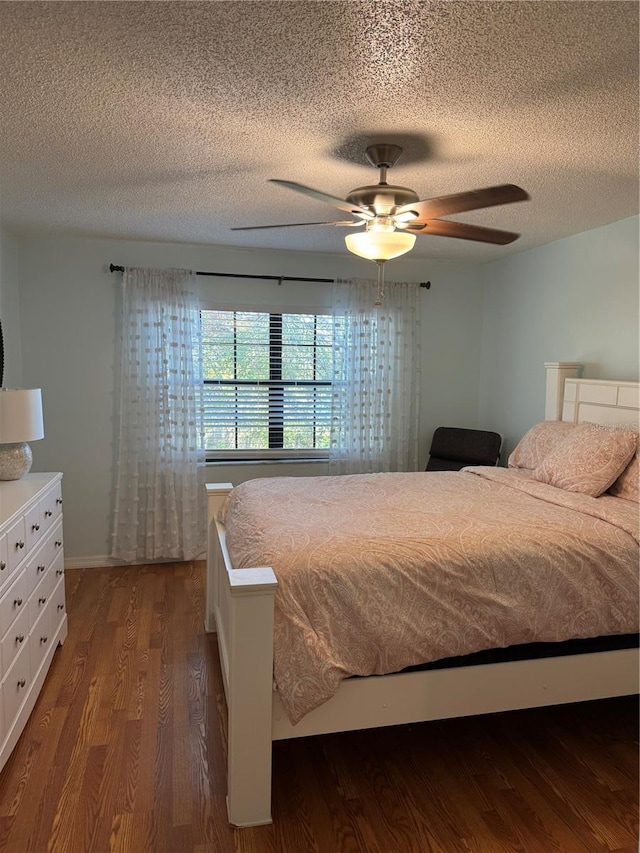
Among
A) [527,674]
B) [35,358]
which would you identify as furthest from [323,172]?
[35,358]

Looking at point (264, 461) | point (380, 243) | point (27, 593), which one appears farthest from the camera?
point (264, 461)

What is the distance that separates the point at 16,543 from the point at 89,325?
222 centimetres

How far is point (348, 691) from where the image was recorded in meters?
1.99

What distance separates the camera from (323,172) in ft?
8.39

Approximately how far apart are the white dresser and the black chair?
9.29 ft

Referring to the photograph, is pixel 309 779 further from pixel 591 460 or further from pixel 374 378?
pixel 374 378

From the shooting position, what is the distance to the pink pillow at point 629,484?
272 cm

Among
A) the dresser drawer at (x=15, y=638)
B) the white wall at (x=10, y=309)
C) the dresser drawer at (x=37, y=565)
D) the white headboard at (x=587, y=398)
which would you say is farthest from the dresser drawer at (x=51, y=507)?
the white headboard at (x=587, y=398)

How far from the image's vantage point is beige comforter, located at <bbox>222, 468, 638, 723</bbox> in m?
1.95

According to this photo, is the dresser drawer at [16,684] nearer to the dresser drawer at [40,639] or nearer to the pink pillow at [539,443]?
the dresser drawer at [40,639]

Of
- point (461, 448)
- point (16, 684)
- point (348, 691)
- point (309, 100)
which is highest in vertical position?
point (309, 100)

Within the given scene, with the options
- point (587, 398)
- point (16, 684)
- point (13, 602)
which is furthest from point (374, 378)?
point (16, 684)

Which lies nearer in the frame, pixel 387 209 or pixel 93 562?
pixel 387 209

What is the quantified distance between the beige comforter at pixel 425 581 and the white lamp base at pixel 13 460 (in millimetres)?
1221
